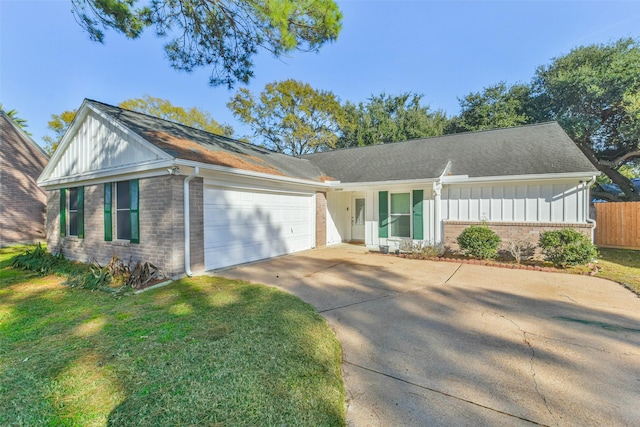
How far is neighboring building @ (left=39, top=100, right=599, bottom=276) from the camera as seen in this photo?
673 centimetres

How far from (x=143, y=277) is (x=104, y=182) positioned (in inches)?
137

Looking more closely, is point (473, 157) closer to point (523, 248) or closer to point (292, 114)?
point (523, 248)

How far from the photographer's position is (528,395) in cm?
254

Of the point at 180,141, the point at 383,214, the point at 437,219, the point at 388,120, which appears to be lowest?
the point at 437,219

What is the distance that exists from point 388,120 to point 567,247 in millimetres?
20178

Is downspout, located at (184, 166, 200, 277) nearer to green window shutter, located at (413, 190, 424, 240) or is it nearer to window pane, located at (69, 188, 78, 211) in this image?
window pane, located at (69, 188, 78, 211)

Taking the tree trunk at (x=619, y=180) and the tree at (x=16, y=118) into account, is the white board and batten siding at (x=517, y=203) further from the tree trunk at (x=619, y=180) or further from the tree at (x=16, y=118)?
the tree at (x=16, y=118)

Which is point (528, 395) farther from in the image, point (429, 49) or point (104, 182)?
point (429, 49)

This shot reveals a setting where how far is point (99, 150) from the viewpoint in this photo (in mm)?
7949

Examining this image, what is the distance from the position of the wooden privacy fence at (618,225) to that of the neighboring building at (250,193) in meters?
4.05

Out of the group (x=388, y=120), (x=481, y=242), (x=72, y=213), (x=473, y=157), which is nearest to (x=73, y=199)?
(x=72, y=213)

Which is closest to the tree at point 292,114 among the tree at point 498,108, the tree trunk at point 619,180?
the tree at point 498,108

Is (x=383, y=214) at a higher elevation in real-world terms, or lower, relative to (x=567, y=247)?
higher

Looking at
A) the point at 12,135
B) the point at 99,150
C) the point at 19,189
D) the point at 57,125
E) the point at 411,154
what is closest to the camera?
the point at 99,150
